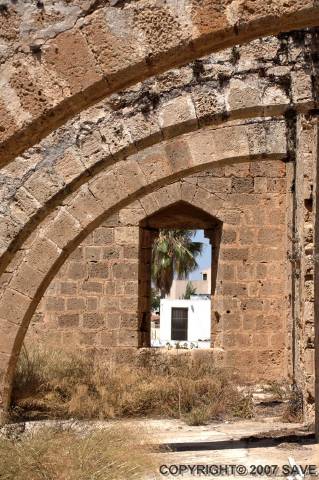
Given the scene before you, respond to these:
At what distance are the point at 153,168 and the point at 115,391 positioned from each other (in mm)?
3095

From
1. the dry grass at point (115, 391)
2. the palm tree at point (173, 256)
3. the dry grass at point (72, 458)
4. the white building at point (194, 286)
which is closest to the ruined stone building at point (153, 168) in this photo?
the dry grass at point (115, 391)

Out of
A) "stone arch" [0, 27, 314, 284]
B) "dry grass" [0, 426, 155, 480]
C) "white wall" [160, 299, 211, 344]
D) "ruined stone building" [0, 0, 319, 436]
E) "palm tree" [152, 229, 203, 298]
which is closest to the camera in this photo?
"ruined stone building" [0, 0, 319, 436]

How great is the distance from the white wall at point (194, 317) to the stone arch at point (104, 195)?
18.9 meters

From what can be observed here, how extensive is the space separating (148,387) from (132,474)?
14.7 feet

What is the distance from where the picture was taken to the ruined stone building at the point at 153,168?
119 inches

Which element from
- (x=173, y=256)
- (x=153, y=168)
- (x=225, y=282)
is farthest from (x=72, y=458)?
(x=173, y=256)

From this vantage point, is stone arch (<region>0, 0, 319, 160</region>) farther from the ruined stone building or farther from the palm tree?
the palm tree

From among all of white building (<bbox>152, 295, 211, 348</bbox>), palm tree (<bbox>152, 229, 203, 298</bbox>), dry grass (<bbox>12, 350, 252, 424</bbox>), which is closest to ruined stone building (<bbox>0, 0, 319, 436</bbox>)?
dry grass (<bbox>12, 350, 252, 424</bbox>)

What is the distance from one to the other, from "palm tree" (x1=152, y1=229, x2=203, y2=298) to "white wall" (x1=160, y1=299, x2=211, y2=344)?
1.11 metres

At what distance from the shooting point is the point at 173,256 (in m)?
26.1

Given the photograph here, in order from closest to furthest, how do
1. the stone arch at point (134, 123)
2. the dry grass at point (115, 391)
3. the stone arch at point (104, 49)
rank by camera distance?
the stone arch at point (104, 49) → the stone arch at point (134, 123) → the dry grass at point (115, 391)

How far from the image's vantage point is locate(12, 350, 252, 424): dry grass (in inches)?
338

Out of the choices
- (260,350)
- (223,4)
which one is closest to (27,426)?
(260,350)

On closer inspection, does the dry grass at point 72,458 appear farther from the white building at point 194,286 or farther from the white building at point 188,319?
the white building at point 194,286
